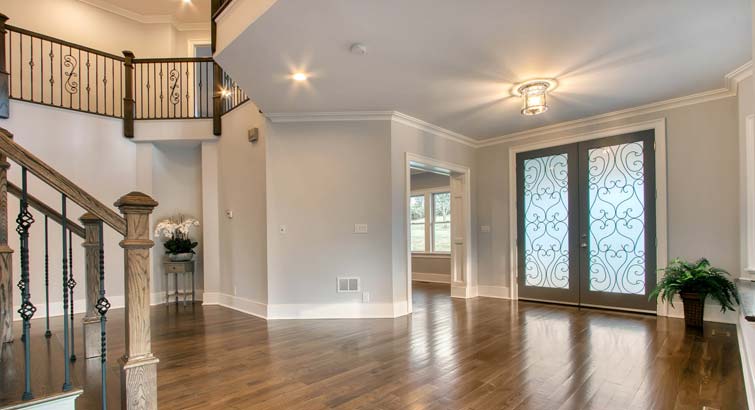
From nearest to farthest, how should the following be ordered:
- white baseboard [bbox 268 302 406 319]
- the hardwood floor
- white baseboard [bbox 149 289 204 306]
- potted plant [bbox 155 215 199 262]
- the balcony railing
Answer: the hardwood floor → white baseboard [bbox 268 302 406 319] → the balcony railing → potted plant [bbox 155 215 199 262] → white baseboard [bbox 149 289 204 306]

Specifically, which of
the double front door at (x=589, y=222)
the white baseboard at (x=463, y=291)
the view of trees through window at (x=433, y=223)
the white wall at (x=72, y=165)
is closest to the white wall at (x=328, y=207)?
the white baseboard at (x=463, y=291)

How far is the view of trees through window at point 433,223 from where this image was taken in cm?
840

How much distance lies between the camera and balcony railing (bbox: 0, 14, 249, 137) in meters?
5.36

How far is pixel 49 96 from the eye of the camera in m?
5.73

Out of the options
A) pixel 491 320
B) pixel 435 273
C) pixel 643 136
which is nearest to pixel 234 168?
pixel 491 320

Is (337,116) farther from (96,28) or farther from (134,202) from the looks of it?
(96,28)

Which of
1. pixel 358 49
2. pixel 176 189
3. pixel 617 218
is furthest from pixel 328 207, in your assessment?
pixel 617 218

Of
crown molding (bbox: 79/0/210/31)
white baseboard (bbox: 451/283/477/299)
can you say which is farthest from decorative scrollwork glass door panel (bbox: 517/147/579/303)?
crown molding (bbox: 79/0/210/31)

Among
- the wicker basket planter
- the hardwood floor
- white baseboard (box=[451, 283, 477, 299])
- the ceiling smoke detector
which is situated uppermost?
the ceiling smoke detector

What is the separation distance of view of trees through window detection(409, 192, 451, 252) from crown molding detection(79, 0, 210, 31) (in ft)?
19.3

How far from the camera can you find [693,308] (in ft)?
13.1

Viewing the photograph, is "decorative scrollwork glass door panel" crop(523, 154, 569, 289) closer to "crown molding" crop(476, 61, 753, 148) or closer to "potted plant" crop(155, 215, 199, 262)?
"crown molding" crop(476, 61, 753, 148)

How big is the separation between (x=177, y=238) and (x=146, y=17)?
4.31 metres

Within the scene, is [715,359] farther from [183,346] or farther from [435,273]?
[435,273]
